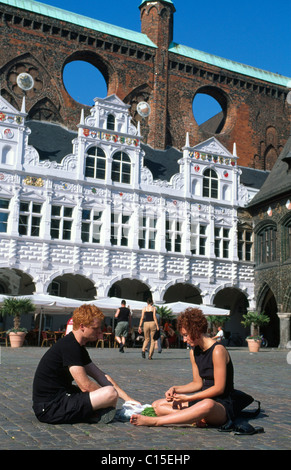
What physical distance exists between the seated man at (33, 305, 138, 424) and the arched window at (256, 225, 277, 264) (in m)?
28.4

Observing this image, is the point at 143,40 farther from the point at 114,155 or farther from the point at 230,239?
the point at 230,239

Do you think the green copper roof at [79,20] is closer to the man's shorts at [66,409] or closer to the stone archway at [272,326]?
the stone archway at [272,326]

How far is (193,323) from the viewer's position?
5.70 m

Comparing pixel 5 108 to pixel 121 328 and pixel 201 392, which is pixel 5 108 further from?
pixel 201 392

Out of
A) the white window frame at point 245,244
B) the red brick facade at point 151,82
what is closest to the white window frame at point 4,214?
the red brick facade at point 151,82

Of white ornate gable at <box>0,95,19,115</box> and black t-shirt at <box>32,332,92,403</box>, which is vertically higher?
white ornate gable at <box>0,95,19,115</box>

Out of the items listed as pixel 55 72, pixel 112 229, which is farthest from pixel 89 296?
pixel 55 72

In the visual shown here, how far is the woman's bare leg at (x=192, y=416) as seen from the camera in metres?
5.62

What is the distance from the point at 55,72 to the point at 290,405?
3290 cm

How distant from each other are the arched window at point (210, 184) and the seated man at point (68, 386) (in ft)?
95.7

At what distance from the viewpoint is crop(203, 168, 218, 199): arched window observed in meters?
34.6

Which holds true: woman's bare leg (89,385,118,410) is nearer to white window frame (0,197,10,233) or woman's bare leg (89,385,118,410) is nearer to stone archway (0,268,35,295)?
white window frame (0,197,10,233)

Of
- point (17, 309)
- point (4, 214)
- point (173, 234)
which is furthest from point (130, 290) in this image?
point (17, 309)

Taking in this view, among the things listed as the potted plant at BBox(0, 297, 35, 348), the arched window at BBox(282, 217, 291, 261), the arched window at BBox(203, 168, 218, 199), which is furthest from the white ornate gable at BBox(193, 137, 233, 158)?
the potted plant at BBox(0, 297, 35, 348)
